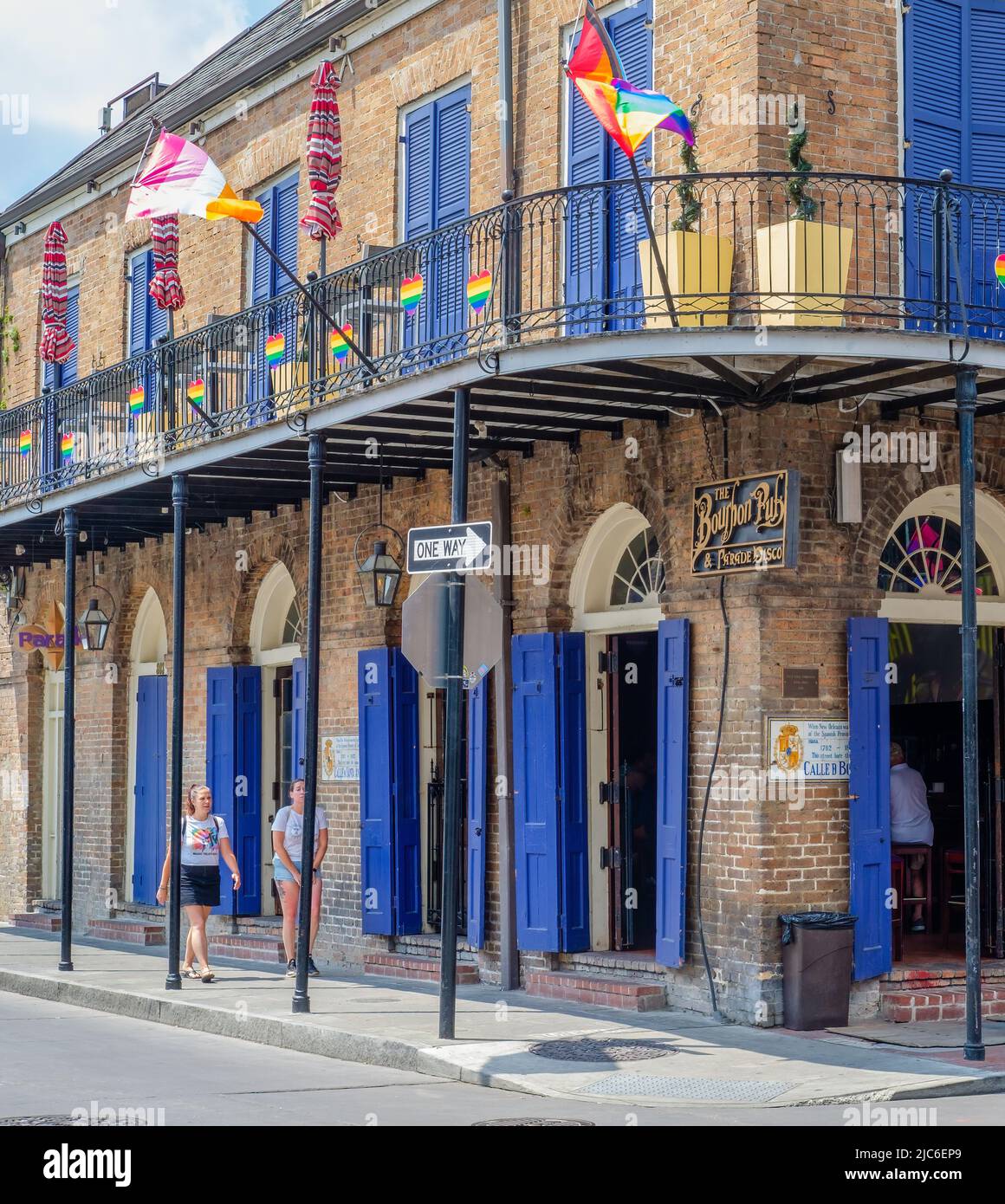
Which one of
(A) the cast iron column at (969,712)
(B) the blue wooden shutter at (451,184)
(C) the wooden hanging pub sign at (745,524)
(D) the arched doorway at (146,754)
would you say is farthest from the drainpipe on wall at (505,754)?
(D) the arched doorway at (146,754)

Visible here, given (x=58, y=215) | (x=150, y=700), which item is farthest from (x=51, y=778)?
(x=58, y=215)

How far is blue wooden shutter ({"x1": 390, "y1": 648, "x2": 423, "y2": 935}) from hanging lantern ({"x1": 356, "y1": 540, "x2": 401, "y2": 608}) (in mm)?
521

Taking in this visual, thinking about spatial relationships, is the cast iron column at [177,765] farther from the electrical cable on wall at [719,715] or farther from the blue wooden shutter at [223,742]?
the electrical cable on wall at [719,715]

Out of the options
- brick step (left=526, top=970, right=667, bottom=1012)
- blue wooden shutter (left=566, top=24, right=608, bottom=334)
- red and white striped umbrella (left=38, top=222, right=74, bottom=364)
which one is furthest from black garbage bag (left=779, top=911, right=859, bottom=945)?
red and white striped umbrella (left=38, top=222, right=74, bottom=364)

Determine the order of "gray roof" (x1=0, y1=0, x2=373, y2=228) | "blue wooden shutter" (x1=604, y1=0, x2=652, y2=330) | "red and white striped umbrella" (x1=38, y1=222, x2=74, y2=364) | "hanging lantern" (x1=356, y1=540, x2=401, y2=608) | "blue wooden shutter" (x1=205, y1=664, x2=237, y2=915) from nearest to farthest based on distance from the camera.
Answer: "blue wooden shutter" (x1=604, y1=0, x2=652, y2=330) < "hanging lantern" (x1=356, y1=540, x2=401, y2=608) < "gray roof" (x1=0, y1=0, x2=373, y2=228) < "blue wooden shutter" (x1=205, y1=664, x2=237, y2=915) < "red and white striped umbrella" (x1=38, y1=222, x2=74, y2=364)

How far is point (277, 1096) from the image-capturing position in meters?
9.51

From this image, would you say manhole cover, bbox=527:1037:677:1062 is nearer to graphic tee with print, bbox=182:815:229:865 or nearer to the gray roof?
graphic tee with print, bbox=182:815:229:865

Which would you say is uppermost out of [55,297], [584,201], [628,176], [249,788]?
[55,297]

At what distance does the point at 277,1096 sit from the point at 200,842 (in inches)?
205

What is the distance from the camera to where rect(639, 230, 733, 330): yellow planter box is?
11.6m

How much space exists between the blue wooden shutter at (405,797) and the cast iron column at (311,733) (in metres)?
2.52

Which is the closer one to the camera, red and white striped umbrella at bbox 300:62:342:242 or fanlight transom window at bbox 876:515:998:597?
fanlight transom window at bbox 876:515:998:597

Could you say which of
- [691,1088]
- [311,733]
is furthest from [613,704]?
[691,1088]

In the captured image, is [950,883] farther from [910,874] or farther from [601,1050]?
[601,1050]
